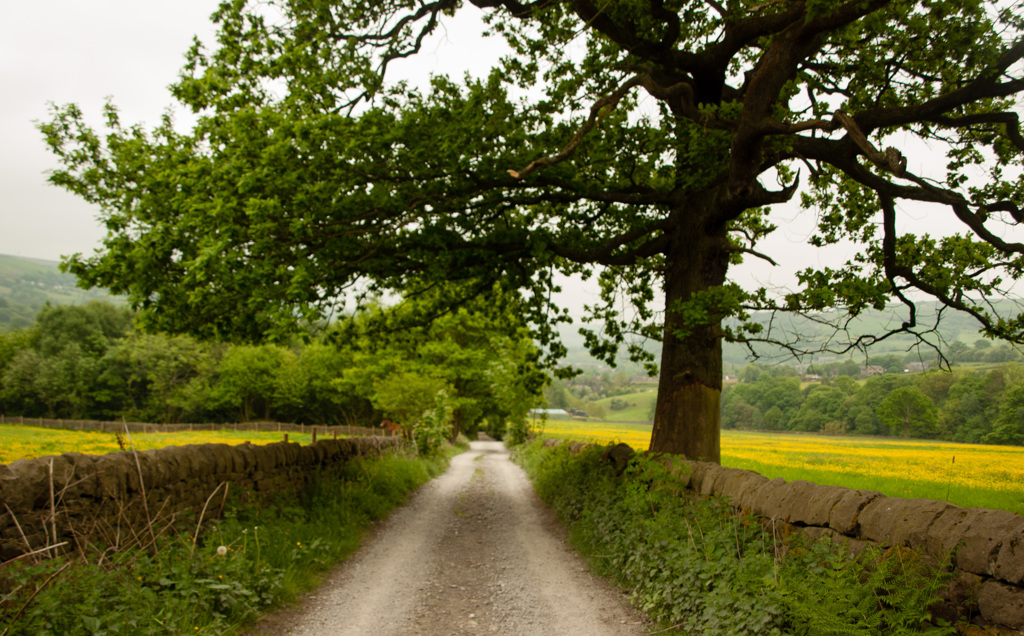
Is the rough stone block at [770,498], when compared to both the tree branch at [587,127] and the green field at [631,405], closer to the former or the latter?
the tree branch at [587,127]

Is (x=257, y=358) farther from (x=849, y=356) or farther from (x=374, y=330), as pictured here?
(x=849, y=356)

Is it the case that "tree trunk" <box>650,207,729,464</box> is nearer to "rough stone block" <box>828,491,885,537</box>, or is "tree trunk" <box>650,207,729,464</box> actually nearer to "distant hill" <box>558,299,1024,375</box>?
"distant hill" <box>558,299,1024,375</box>

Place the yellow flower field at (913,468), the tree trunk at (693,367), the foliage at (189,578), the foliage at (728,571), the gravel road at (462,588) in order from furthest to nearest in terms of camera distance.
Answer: the tree trunk at (693,367) → the yellow flower field at (913,468) → the gravel road at (462,588) → the foliage at (189,578) → the foliage at (728,571)

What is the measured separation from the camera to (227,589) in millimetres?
5477

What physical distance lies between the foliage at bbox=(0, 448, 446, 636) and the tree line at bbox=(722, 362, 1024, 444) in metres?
8.48

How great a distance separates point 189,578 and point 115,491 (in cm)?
125

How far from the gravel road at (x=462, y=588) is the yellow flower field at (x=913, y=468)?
12.9ft

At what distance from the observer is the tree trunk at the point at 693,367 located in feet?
29.8

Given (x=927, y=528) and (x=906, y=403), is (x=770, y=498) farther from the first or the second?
(x=906, y=403)

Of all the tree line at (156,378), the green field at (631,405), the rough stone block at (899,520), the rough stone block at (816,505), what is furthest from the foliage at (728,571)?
the green field at (631,405)

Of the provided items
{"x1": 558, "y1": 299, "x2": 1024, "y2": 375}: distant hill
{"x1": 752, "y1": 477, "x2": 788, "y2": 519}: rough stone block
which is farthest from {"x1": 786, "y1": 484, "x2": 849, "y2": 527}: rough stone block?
{"x1": 558, "y1": 299, "x2": 1024, "y2": 375}: distant hill

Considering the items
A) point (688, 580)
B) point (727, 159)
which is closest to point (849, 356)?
point (727, 159)

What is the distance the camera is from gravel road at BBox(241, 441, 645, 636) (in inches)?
224

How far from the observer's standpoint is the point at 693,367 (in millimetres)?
9195
